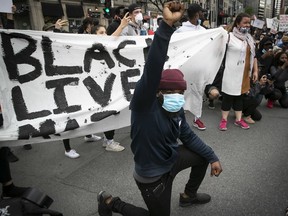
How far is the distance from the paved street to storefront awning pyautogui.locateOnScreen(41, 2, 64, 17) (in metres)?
19.7

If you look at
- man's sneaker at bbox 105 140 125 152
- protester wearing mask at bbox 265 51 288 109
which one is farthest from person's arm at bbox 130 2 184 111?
protester wearing mask at bbox 265 51 288 109

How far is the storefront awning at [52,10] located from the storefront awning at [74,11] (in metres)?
1.34

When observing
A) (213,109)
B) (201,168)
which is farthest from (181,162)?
(213,109)

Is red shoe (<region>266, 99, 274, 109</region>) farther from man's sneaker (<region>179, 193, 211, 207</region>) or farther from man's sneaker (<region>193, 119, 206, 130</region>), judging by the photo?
man's sneaker (<region>179, 193, 211, 207</region>)

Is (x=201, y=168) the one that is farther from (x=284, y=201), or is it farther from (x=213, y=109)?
(x=213, y=109)

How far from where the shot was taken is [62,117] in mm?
2951

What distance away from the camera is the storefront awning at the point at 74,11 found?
23.8 m

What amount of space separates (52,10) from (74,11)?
8.95ft

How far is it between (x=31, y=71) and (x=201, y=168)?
1.95 metres

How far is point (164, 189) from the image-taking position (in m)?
2.04

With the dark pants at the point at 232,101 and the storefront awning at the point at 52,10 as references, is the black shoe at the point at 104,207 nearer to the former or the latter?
the dark pants at the point at 232,101

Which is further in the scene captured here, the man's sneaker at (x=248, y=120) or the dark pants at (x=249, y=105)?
the man's sneaker at (x=248, y=120)

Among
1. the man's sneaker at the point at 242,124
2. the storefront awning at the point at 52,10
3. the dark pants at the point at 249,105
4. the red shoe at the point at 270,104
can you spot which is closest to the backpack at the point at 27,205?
the man's sneaker at the point at 242,124

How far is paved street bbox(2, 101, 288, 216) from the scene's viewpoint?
2662 millimetres
